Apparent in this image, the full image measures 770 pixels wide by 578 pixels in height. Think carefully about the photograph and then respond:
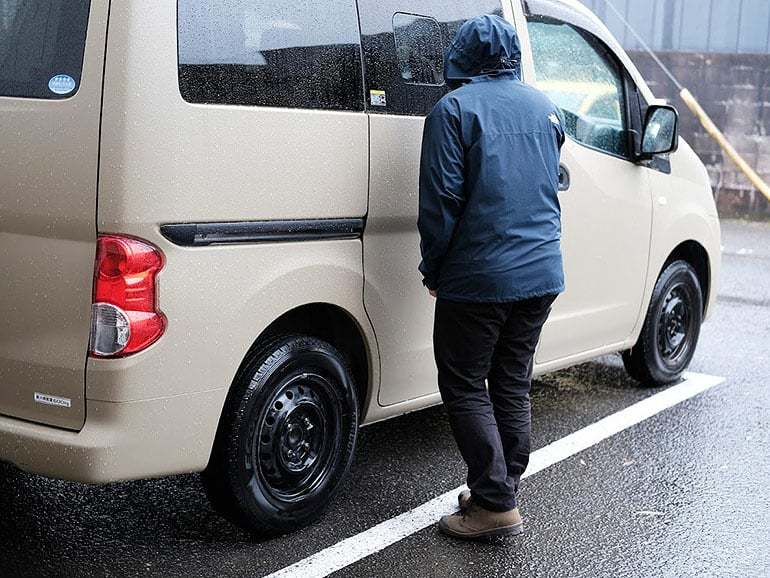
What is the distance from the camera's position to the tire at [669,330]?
18.5 ft

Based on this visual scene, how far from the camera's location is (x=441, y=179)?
3.61m

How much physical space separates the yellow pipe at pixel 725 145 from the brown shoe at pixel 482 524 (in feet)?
29.4

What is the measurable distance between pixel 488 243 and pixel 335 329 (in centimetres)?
66

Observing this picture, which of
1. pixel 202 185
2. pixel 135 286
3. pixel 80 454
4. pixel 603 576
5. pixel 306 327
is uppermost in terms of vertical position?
pixel 202 185

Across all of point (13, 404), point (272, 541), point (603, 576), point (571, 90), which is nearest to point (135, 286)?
point (13, 404)

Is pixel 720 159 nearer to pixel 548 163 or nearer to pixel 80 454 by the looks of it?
pixel 548 163

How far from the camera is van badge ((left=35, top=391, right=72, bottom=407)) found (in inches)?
127

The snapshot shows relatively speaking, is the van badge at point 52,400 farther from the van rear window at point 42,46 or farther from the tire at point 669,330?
the tire at point 669,330

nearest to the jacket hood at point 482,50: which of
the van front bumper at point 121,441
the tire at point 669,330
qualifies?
the van front bumper at point 121,441

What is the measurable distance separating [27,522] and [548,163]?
2.27 m

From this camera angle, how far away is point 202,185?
10.6 feet

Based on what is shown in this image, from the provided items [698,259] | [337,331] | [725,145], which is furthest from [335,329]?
[725,145]

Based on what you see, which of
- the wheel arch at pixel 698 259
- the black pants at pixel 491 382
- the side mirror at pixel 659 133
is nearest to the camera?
the black pants at pixel 491 382

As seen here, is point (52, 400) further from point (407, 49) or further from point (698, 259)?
point (698, 259)
